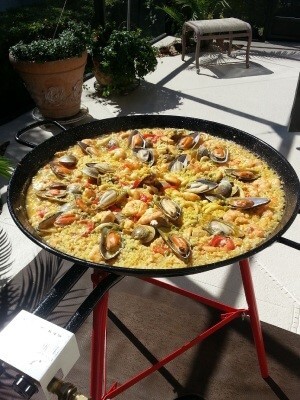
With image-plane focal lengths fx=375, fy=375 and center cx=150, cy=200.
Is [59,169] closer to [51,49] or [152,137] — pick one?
[152,137]

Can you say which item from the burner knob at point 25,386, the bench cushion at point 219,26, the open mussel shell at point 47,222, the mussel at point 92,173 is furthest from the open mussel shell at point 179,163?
the bench cushion at point 219,26

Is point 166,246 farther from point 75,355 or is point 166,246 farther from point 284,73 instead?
point 284,73

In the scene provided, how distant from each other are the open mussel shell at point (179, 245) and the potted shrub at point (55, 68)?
3619 mm

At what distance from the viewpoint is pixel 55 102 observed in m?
4.63

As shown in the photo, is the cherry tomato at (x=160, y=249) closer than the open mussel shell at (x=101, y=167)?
Yes

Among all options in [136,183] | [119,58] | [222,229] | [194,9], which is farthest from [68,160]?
[194,9]

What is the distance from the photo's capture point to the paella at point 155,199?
1.32 meters

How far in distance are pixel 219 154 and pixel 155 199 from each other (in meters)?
0.46

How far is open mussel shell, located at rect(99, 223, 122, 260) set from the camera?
129cm

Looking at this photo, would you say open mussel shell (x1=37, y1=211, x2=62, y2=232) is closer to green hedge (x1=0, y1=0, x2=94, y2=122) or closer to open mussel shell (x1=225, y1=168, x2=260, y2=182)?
open mussel shell (x1=225, y1=168, x2=260, y2=182)

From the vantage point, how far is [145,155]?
1.85m

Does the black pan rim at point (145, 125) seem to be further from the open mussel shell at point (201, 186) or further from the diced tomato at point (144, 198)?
the diced tomato at point (144, 198)

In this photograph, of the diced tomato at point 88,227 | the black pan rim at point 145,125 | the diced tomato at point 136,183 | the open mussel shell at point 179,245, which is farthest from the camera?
the diced tomato at point 136,183

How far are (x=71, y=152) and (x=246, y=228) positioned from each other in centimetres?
94
